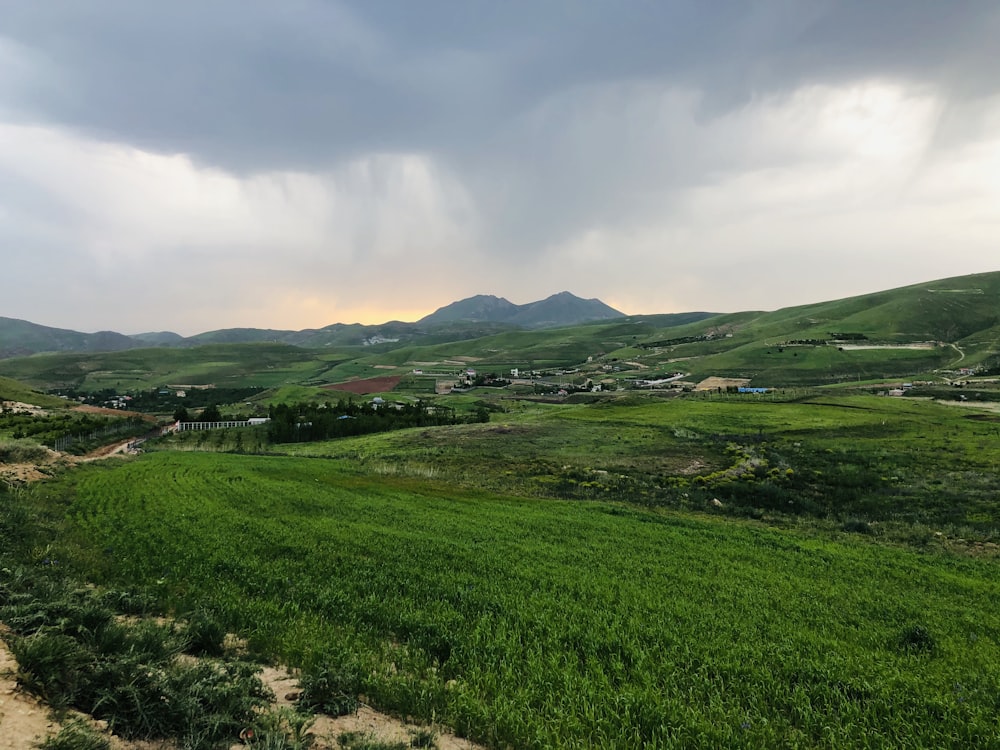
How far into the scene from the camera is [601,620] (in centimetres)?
1291

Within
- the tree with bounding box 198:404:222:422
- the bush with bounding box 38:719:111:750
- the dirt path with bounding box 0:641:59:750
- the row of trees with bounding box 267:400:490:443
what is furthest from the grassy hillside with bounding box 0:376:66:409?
the bush with bounding box 38:719:111:750

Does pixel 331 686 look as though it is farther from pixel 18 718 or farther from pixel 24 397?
pixel 24 397

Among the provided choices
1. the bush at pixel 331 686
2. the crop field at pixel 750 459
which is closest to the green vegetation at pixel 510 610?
the bush at pixel 331 686

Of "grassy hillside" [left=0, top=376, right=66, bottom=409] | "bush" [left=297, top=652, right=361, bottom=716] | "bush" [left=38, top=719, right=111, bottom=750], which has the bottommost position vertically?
"grassy hillside" [left=0, top=376, right=66, bottom=409]

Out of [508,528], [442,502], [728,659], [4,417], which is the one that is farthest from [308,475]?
[4,417]

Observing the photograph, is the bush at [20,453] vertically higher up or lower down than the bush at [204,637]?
lower down

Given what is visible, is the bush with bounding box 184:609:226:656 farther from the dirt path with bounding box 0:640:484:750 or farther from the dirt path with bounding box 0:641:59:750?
the dirt path with bounding box 0:641:59:750

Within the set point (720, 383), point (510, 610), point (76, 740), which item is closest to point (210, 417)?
point (510, 610)

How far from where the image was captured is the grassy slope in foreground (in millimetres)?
8992

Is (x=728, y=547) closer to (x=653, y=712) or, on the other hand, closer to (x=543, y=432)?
(x=653, y=712)

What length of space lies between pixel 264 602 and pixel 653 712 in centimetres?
1034

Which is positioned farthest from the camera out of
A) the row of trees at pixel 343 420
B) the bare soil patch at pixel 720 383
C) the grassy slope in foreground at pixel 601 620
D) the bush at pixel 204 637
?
the bare soil patch at pixel 720 383

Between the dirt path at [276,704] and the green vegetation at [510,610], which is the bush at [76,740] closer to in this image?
the dirt path at [276,704]

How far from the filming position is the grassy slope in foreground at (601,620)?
29.5 feet
